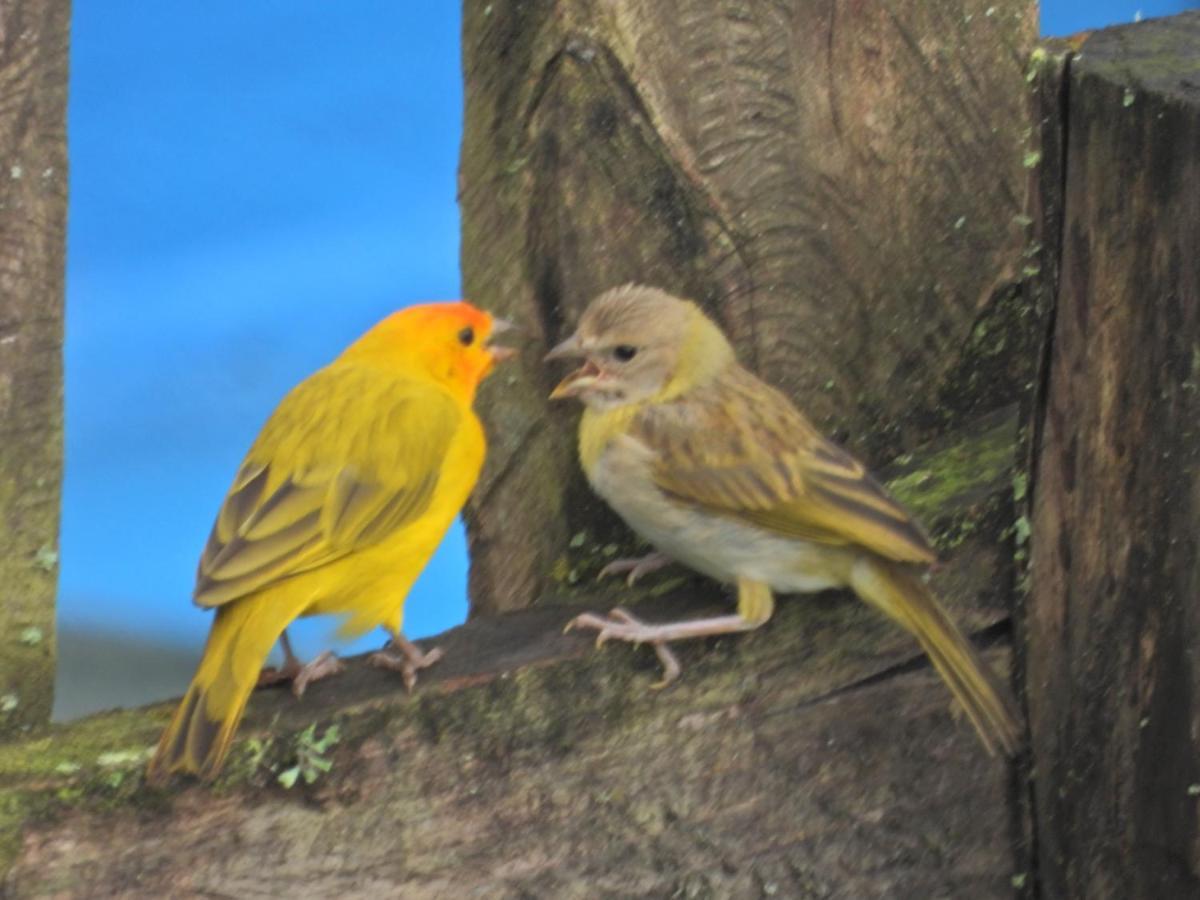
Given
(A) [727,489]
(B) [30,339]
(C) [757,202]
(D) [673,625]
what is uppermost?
(C) [757,202]

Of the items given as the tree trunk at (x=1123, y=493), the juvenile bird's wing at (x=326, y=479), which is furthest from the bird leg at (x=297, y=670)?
the tree trunk at (x=1123, y=493)

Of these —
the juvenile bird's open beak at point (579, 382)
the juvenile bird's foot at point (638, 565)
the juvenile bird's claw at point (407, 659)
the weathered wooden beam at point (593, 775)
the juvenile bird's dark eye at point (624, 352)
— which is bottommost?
the weathered wooden beam at point (593, 775)

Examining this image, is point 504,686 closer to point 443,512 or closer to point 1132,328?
point 443,512

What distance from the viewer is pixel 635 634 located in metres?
2.78

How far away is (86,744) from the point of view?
2559 mm

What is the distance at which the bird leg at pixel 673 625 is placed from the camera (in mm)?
2783

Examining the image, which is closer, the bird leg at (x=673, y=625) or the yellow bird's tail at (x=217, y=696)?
the yellow bird's tail at (x=217, y=696)

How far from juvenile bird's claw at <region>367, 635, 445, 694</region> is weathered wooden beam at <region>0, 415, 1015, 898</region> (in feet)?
0.10

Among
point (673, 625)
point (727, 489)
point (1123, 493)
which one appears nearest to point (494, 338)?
point (727, 489)

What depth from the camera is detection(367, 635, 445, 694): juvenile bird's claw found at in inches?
106

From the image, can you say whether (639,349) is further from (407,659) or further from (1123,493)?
(1123,493)

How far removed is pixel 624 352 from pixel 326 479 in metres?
0.58

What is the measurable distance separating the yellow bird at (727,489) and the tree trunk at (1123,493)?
0.55 ft

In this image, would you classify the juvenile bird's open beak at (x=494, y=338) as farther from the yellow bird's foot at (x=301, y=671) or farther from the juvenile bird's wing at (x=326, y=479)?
the yellow bird's foot at (x=301, y=671)
